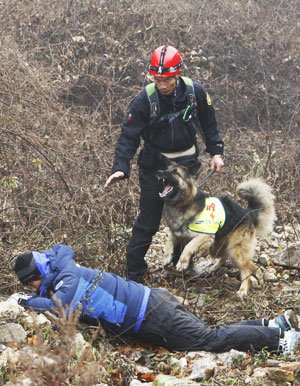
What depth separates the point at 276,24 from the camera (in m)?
13.7

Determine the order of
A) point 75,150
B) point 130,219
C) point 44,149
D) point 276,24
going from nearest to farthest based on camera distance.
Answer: point 130,219, point 44,149, point 75,150, point 276,24

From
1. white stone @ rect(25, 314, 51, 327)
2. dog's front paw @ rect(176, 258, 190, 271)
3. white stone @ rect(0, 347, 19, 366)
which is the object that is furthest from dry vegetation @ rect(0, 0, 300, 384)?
white stone @ rect(0, 347, 19, 366)

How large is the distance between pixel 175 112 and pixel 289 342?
7.23 ft

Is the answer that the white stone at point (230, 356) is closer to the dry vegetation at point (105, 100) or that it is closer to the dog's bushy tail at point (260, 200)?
the dry vegetation at point (105, 100)

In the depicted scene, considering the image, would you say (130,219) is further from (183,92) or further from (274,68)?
(274,68)

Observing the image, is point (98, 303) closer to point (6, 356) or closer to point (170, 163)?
point (6, 356)

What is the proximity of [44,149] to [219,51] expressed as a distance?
7.32m

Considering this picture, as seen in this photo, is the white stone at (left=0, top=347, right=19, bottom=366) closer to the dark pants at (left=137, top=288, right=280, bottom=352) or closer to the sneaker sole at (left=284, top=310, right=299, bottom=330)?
the dark pants at (left=137, top=288, right=280, bottom=352)

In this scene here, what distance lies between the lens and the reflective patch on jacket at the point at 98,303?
3.50 m

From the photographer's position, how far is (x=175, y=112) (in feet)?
15.2

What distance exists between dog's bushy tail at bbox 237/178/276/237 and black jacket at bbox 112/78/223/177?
824mm

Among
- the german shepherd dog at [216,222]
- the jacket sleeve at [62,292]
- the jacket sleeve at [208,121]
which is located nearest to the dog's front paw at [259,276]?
the german shepherd dog at [216,222]

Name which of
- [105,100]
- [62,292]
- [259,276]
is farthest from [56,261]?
[105,100]

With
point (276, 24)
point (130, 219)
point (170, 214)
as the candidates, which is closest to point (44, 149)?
point (130, 219)
